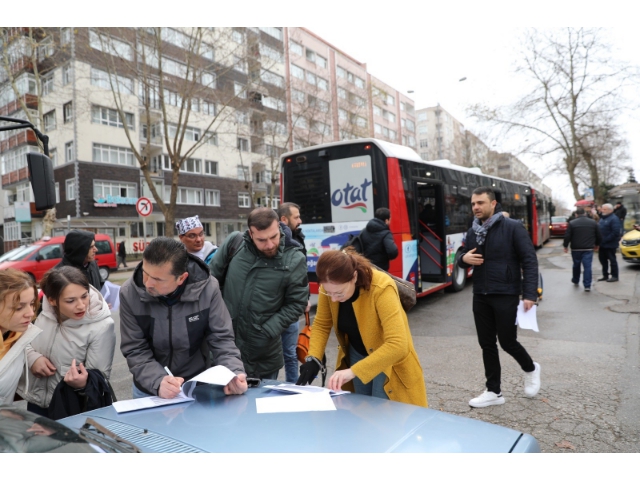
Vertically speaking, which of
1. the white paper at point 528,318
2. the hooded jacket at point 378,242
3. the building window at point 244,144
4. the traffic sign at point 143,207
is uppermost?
the building window at point 244,144

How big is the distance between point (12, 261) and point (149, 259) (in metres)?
17.5

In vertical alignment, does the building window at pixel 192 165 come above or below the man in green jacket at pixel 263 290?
above

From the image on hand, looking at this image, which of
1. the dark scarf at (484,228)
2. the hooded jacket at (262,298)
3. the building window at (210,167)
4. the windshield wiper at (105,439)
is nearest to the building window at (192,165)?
the building window at (210,167)

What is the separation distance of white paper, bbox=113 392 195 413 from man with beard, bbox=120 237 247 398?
3.4 inches

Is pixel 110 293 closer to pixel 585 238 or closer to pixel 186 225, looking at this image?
pixel 186 225

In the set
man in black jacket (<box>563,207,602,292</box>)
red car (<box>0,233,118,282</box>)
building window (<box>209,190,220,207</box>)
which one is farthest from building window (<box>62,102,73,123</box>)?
man in black jacket (<box>563,207,602,292</box>)

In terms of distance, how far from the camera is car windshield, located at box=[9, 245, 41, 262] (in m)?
Answer: 16.6

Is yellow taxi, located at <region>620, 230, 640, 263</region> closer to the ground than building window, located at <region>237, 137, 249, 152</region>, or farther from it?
closer to the ground

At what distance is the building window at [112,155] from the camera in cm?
3030

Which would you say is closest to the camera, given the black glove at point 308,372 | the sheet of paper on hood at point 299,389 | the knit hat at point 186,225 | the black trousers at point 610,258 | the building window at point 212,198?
the sheet of paper on hood at point 299,389

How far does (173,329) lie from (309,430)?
107 cm

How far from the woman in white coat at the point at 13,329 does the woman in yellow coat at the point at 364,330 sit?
1575mm

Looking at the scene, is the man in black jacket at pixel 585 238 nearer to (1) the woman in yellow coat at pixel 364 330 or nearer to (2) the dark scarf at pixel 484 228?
(2) the dark scarf at pixel 484 228

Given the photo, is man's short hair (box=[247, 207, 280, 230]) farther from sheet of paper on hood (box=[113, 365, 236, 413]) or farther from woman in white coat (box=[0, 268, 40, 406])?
woman in white coat (box=[0, 268, 40, 406])
